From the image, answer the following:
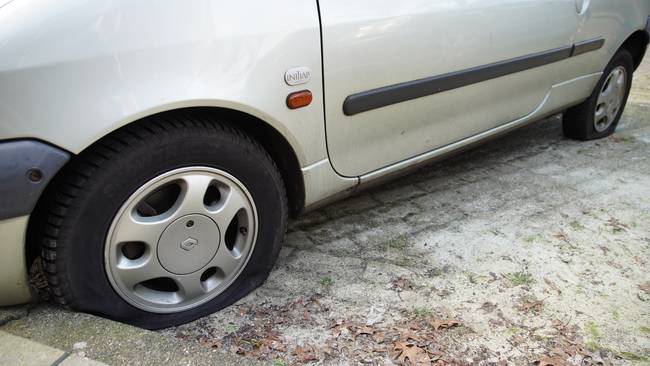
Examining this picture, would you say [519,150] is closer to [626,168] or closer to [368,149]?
[626,168]

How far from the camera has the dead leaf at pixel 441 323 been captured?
189 cm

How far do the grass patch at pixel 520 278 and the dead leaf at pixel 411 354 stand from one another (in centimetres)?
59

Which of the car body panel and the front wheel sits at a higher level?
the car body panel

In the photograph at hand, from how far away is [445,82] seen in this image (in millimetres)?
2324

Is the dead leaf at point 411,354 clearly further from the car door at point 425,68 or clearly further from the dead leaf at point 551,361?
the car door at point 425,68

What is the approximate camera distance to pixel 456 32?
2.25m

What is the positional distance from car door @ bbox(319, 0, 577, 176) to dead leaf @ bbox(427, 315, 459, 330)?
648 millimetres

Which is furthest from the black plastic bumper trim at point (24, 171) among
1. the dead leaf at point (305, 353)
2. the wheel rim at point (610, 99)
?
the wheel rim at point (610, 99)

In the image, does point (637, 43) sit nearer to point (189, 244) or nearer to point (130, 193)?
point (189, 244)

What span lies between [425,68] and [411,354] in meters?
1.12

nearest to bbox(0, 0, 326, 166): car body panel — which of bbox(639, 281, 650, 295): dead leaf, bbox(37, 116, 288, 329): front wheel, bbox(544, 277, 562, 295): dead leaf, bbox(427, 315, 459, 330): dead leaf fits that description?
bbox(37, 116, 288, 329): front wheel

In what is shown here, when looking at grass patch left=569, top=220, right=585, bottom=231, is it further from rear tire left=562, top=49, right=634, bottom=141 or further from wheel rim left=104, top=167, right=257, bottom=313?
wheel rim left=104, top=167, right=257, bottom=313

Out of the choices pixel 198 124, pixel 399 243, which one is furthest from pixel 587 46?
pixel 198 124

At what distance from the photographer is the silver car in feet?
4.56
